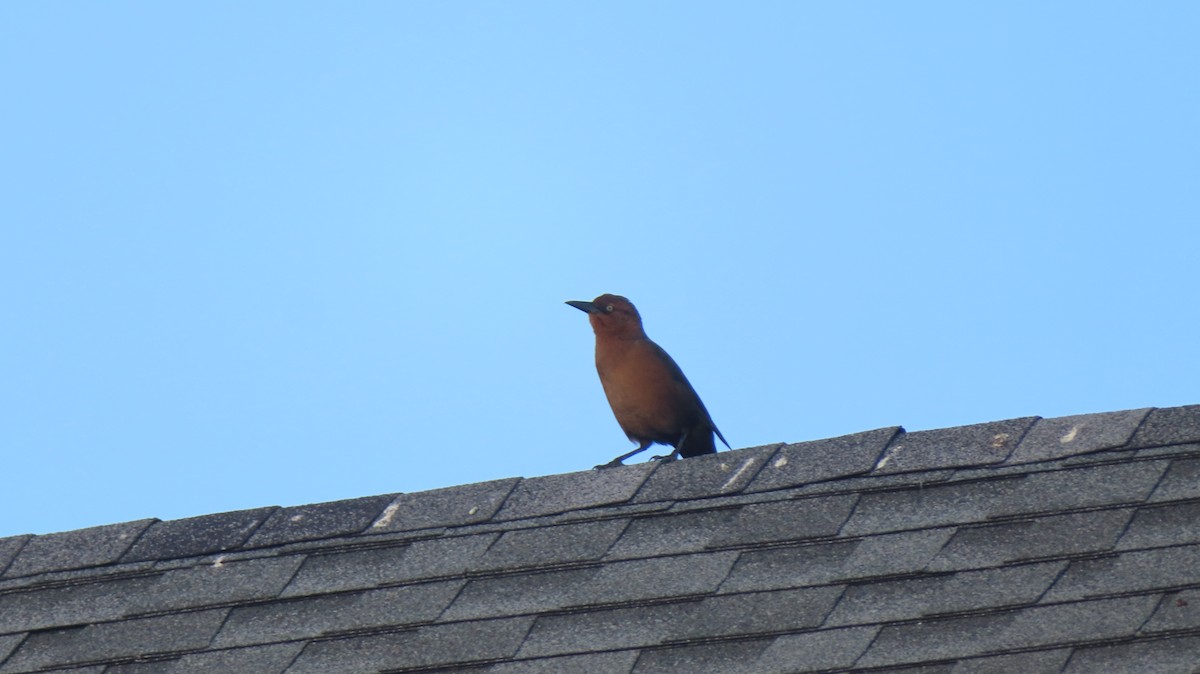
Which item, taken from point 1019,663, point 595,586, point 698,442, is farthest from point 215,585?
point 698,442

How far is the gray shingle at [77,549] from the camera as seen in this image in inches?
177

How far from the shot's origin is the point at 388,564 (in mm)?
4117

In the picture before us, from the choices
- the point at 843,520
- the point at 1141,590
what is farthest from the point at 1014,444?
the point at 1141,590

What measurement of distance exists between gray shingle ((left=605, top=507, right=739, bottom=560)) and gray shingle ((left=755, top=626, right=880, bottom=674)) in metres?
0.49

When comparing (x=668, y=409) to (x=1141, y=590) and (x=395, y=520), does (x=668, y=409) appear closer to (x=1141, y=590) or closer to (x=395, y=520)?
(x=395, y=520)

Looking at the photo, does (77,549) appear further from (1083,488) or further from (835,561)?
(1083,488)

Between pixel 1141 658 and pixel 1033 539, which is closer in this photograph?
pixel 1141 658

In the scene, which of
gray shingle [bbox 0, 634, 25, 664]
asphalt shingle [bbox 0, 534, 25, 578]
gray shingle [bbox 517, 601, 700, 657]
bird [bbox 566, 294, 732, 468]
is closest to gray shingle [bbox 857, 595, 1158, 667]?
gray shingle [bbox 517, 601, 700, 657]

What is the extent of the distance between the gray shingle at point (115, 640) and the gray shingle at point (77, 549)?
329mm

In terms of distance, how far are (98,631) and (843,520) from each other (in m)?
1.83

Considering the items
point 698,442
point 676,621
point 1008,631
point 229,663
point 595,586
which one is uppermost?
point 229,663

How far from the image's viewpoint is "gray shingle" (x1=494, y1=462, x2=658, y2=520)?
4.16 m

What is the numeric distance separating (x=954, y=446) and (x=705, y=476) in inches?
23.9

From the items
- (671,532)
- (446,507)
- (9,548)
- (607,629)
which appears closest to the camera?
(607,629)
